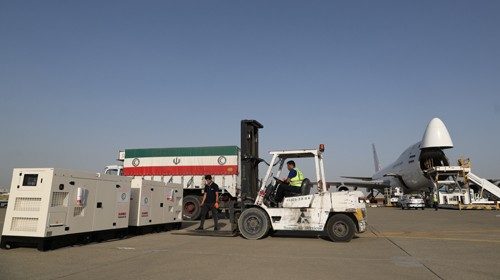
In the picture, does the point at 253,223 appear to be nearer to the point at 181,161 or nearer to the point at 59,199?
the point at 59,199

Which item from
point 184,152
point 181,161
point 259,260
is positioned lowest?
point 259,260

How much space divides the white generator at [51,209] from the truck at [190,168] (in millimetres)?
7708

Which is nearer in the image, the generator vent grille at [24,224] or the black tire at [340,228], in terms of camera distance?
the generator vent grille at [24,224]

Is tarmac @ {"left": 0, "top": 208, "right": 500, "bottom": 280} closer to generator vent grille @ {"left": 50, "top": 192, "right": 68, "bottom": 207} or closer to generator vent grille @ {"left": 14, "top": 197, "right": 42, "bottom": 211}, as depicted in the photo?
generator vent grille @ {"left": 14, "top": 197, "right": 42, "bottom": 211}

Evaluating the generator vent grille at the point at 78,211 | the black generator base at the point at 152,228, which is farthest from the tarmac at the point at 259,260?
the black generator base at the point at 152,228

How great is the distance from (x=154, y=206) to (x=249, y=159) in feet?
10.7

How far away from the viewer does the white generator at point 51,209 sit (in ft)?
24.3

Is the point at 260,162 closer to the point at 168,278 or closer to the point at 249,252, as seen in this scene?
the point at 249,252

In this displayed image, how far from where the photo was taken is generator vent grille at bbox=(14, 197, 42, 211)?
752 centimetres

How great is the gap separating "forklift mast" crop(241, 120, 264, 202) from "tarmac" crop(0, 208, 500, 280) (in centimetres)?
177

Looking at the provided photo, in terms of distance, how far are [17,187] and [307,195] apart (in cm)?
656

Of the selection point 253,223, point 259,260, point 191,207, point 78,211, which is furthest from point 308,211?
point 191,207

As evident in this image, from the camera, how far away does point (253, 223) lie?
9781mm

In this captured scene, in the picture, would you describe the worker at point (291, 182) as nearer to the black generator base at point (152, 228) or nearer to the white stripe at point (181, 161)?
the black generator base at point (152, 228)
